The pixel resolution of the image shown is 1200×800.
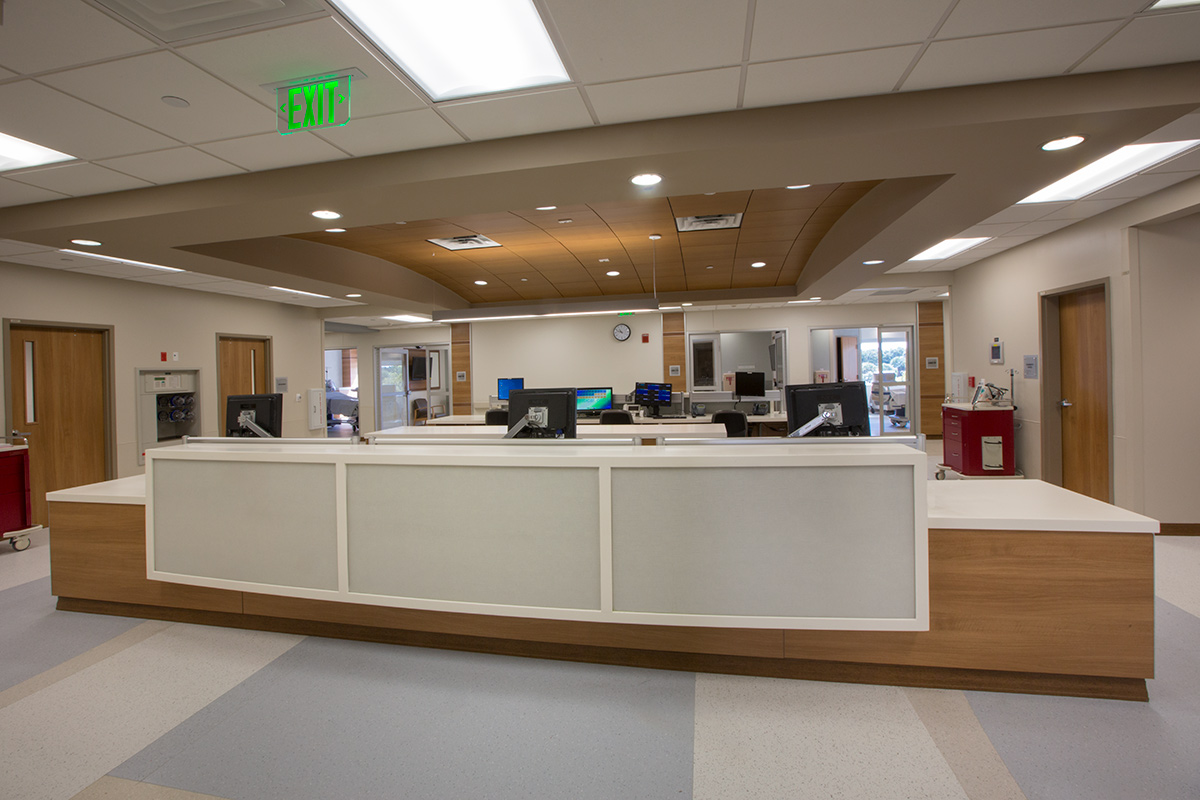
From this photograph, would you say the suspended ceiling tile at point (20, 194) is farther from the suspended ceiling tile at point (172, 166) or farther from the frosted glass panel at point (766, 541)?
the frosted glass panel at point (766, 541)

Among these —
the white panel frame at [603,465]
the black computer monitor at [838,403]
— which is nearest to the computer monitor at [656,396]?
the black computer monitor at [838,403]

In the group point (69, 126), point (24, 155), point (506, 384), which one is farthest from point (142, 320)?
point (506, 384)

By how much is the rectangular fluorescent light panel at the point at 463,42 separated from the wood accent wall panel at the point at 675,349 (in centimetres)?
864

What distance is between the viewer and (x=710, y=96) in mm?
2748

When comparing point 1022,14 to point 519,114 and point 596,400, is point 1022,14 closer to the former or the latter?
point 519,114

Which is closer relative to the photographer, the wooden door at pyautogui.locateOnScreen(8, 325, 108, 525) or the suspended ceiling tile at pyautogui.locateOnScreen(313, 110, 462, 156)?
the suspended ceiling tile at pyautogui.locateOnScreen(313, 110, 462, 156)

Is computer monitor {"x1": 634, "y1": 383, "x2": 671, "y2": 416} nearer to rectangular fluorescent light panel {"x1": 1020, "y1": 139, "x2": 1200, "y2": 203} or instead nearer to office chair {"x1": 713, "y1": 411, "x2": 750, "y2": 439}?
office chair {"x1": 713, "y1": 411, "x2": 750, "y2": 439}

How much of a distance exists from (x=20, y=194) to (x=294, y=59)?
3078mm

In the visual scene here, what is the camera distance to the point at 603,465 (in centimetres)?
233

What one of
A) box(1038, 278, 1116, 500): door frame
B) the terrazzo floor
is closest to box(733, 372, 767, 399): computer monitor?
box(1038, 278, 1116, 500): door frame

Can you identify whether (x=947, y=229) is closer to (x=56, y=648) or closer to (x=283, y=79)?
(x=283, y=79)

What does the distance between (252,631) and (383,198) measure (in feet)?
9.06

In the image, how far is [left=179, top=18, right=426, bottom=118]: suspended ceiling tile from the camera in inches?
89.0

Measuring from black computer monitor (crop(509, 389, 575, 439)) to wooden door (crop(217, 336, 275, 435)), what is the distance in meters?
5.94
